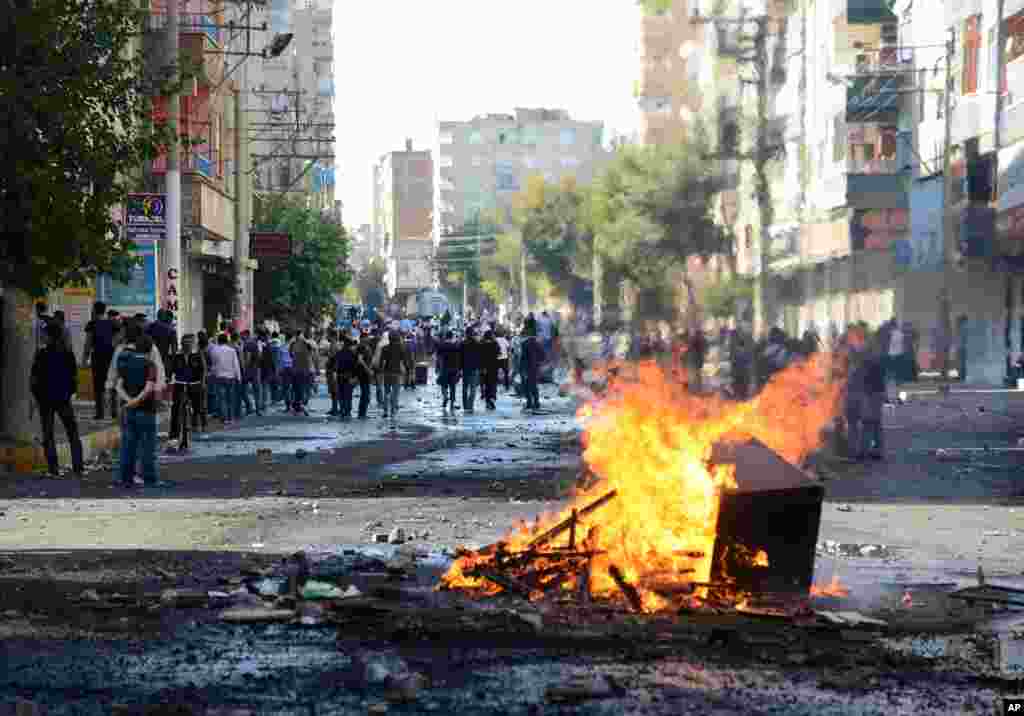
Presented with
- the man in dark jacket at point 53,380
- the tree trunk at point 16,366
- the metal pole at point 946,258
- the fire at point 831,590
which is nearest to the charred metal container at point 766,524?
the fire at point 831,590

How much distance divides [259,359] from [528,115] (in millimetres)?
25101

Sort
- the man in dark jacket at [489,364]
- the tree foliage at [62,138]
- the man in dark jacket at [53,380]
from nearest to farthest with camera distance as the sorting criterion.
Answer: the man in dark jacket at [53,380] < the tree foliage at [62,138] < the man in dark jacket at [489,364]

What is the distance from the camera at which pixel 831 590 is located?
1105 cm

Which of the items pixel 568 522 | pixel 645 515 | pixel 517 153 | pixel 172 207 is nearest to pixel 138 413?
pixel 517 153

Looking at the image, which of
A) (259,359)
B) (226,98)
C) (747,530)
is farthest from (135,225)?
(226,98)

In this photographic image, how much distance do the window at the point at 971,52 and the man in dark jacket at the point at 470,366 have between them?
15.3 meters

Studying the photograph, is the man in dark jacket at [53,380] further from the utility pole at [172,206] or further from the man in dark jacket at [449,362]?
the man in dark jacket at [449,362]

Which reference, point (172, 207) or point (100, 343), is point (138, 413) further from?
point (172, 207)

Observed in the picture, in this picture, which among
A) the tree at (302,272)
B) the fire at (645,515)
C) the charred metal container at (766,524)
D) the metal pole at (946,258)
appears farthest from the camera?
the tree at (302,272)

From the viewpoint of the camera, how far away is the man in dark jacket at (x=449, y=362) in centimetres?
3706

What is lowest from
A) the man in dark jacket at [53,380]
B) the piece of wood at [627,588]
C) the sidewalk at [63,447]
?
the sidewalk at [63,447]

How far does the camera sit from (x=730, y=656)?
8.67m

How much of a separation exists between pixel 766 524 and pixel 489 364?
1112 inches

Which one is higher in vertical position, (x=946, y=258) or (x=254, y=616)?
(x=946, y=258)
